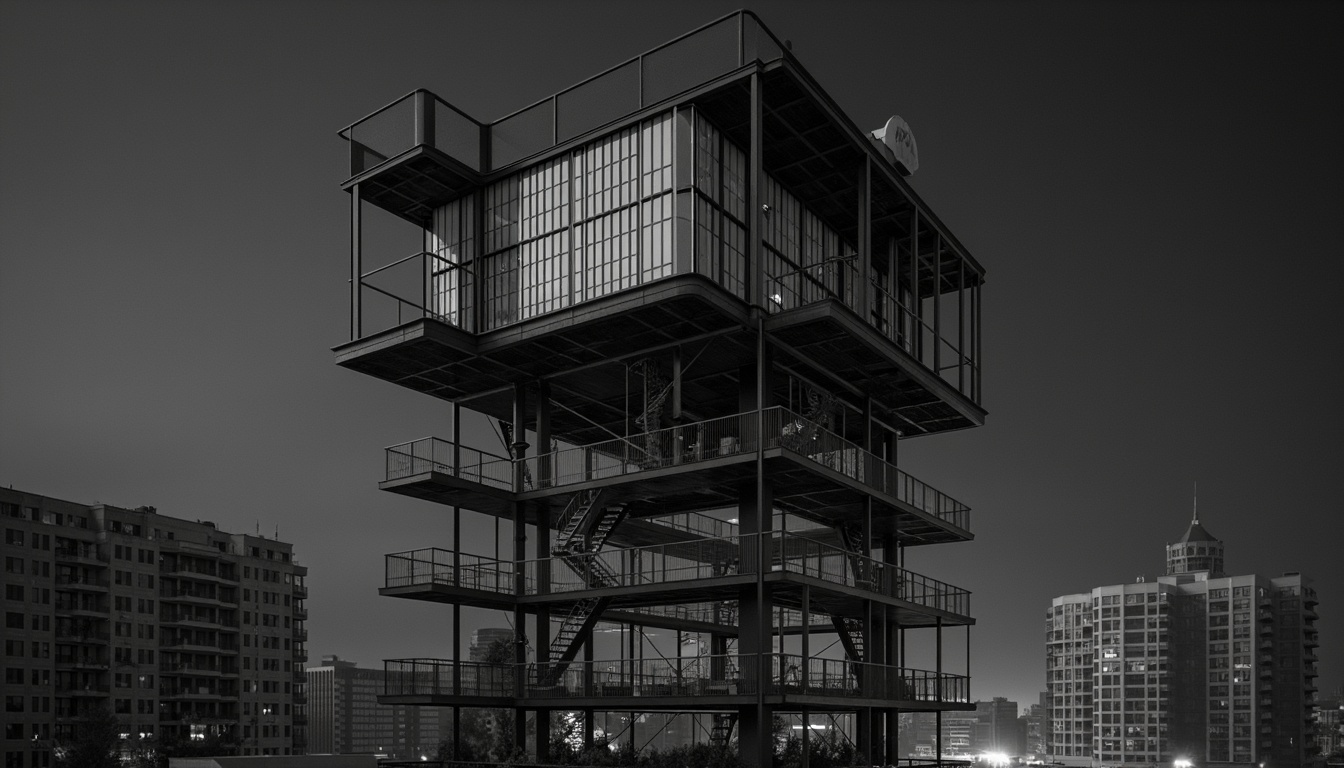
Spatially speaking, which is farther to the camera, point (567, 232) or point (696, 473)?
point (567, 232)

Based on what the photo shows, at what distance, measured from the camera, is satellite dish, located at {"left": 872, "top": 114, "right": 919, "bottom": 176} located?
172ft

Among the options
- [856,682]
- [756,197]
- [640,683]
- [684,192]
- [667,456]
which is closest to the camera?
[684,192]

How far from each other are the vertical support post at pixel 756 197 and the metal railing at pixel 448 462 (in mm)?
12067

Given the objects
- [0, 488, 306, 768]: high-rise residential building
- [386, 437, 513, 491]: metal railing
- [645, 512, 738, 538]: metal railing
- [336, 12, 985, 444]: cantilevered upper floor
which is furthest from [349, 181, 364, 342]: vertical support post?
[0, 488, 306, 768]: high-rise residential building

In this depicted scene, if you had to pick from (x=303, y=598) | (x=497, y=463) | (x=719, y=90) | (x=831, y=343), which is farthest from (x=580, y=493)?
(x=303, y=598)

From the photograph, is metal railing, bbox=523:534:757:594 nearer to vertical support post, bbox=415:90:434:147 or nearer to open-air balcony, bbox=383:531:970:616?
open-air balcony, bbox=383:531:970:616

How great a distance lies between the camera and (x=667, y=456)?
156ft

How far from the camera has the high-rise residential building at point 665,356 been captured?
43781 mm

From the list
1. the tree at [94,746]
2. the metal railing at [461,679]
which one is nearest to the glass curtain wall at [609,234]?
the metal railing at [461,679]

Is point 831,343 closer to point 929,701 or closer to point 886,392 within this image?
point 886,392

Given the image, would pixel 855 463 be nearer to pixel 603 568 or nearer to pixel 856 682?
pixel 856 682

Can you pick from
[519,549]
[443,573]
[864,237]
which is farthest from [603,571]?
[864,237]

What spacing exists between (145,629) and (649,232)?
121m

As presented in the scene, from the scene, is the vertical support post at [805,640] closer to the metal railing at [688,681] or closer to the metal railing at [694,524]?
the metal railing at [688,681]
